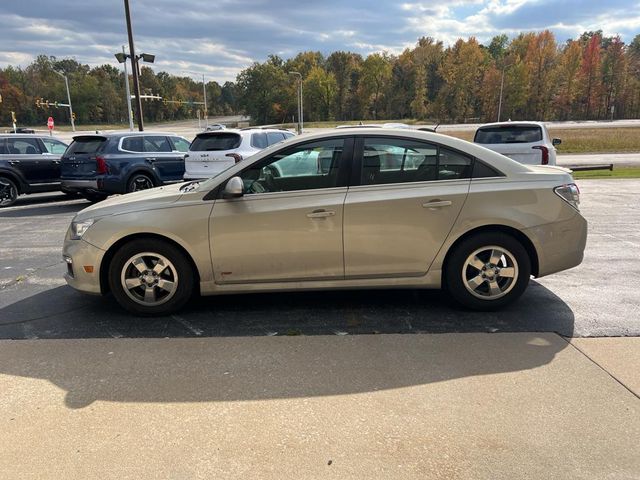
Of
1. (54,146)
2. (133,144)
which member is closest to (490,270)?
(133,144)

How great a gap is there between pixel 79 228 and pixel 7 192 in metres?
9.24

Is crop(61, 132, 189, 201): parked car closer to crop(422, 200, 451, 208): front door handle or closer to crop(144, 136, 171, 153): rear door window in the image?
crop(144, 136, 171, 153): rear door window

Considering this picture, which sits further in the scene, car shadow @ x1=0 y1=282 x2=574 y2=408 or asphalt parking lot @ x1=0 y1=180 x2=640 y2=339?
asphalt parking lot @ x1=0 y1=180 x2=640 y2=339

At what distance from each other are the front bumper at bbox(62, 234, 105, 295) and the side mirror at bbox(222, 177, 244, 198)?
122 centimetres

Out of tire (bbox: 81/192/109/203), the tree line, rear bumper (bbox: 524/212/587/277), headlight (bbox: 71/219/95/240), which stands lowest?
tire (bbox: 81/192/109/203)

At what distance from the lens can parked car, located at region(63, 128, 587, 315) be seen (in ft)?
13.4

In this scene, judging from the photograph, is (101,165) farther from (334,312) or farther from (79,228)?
(334,312)

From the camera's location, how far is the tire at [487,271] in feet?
13.7

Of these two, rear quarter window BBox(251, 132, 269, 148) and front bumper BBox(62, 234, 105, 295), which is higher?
rear quarter window BBox(251, 132, 269, 148)

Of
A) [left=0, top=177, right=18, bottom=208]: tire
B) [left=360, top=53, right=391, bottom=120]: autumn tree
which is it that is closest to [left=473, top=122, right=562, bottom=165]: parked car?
[left=0, top=177, right=18, bottom=208]: tire

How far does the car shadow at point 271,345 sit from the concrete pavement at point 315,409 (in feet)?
0.06

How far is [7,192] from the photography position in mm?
11648

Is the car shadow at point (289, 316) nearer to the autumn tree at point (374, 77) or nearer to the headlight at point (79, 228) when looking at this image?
the headlight at point (79, 228)

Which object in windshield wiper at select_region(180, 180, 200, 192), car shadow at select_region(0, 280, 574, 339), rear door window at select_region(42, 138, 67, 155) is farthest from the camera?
rear door window at select_region(42, 138, 67, 155)
